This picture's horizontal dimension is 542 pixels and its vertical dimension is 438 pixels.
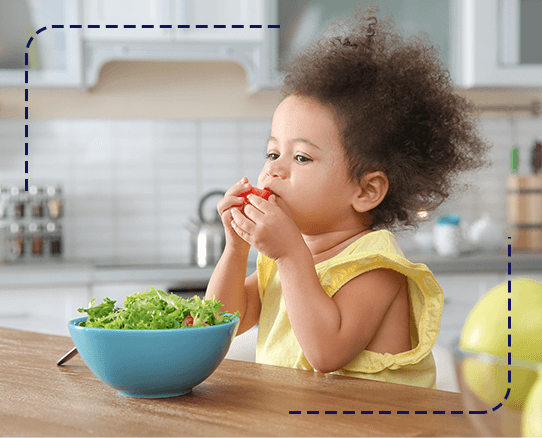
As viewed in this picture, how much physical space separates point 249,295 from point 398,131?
0.38 metres

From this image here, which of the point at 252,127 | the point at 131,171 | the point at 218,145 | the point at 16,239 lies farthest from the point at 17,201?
the point at 252,127

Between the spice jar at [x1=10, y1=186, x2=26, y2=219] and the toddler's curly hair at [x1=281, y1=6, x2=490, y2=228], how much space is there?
1847 millimetres

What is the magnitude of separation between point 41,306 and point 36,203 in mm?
563

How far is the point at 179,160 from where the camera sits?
276 centimetres

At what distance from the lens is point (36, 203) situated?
2.54 metres

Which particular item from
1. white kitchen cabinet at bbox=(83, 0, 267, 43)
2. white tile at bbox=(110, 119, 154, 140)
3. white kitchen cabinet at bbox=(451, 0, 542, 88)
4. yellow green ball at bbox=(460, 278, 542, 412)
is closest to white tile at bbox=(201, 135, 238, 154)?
white tile at bbox=(110, 119, 154, 140)

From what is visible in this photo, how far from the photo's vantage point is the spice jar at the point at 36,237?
8.39 feet

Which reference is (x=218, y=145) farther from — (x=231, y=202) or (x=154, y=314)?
(x=154, y=314)

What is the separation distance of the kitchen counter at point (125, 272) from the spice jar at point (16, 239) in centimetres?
32

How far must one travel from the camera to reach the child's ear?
932 millimetres

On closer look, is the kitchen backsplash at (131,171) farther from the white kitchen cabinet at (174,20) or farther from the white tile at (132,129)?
the white kitchen cabinet at (174,20)

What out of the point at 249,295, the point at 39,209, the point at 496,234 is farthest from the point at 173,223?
the point at 249,295

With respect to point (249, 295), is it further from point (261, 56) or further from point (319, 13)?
point (319, 13)

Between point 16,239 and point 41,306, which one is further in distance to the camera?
point 16,239
